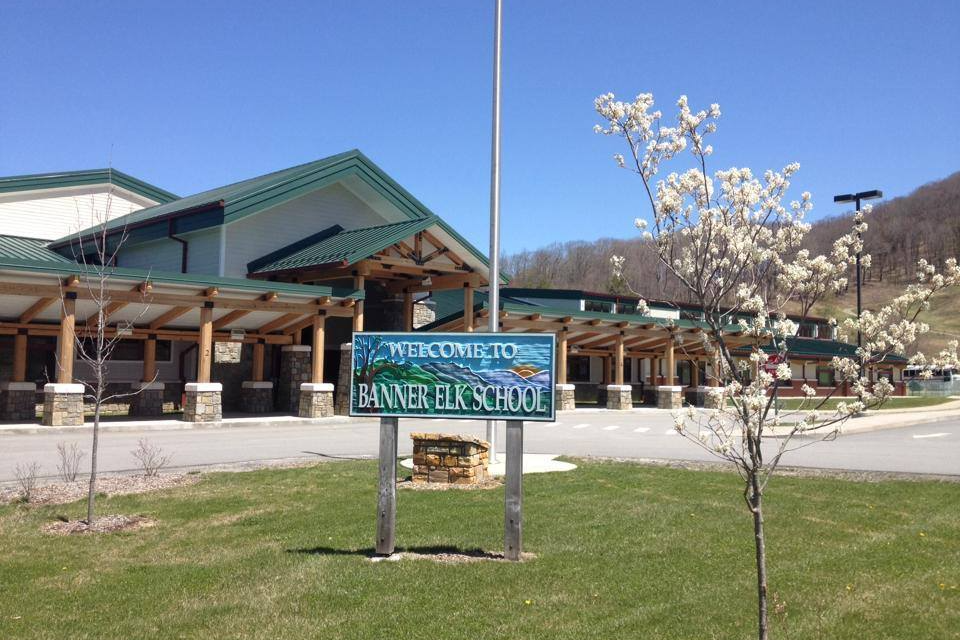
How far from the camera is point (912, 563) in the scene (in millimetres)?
7195

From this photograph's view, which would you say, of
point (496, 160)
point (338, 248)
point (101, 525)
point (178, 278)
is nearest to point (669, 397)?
point (338, 248)

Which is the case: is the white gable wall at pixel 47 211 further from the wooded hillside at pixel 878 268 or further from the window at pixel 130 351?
the wooded hillside at pixel 878 268

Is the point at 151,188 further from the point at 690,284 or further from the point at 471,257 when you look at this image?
the point at 690,284

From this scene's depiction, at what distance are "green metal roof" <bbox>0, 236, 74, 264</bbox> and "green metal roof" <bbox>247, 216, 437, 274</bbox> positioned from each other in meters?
6.11

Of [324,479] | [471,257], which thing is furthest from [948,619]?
[471,257]

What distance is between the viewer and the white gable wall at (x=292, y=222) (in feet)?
88.7

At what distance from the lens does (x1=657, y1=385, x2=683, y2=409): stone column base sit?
3672cm

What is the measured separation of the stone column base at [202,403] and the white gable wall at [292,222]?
583 centimetres

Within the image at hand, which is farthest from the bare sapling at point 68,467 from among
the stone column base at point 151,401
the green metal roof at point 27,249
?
the green metal roof at point 27,249

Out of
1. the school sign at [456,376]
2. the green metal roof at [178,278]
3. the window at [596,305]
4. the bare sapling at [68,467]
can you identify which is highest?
the window at [596,305]

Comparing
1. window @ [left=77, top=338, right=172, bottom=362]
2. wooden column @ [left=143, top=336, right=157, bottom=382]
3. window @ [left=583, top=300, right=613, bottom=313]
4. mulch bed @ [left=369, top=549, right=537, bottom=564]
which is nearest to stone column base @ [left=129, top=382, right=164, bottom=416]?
wooden column @ [left=143, top=336, right=157, bottom=382]

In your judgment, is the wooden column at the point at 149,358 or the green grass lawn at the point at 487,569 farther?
the wooden column at the point at 149,358

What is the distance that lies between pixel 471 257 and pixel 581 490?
1777cm

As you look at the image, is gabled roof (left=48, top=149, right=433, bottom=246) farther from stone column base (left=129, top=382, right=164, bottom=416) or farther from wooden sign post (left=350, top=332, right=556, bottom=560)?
wooden sign post (left=350, top=332, right=556, bottom=560)
